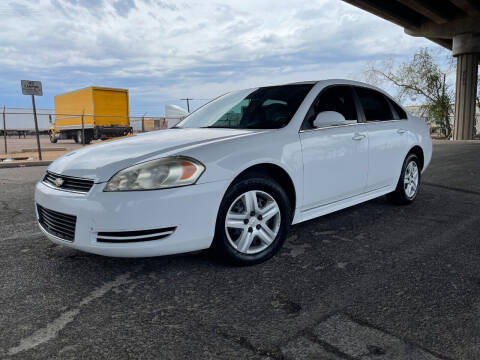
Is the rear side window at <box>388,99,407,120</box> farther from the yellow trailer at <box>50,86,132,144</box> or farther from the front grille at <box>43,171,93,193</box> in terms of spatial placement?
the yellow trailer at <box>50,86,132,144</box>

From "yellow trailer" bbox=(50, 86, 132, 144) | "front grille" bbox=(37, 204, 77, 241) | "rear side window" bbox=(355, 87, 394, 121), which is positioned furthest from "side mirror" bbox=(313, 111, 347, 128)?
"yellow trailer" bbox=(50, 86, 132, 144)

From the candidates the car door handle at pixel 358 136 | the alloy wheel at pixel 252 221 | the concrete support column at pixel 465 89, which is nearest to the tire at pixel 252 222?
the alloy wheel at pixel 252 221

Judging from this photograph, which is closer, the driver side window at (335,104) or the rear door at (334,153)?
the rear door at (334,153)

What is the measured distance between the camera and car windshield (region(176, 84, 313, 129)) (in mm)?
3662

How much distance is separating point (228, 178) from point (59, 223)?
124cm

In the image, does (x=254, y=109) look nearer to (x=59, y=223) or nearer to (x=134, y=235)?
(x=134, y=235)

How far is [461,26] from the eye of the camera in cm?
2234

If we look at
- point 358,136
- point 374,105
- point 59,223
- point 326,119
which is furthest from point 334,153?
point 59,223

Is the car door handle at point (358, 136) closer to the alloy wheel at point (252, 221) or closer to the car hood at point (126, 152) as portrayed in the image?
the car hood at point (126, 152)

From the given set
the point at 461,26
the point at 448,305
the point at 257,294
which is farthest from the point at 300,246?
the point at 461,26

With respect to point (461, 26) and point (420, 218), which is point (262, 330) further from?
point (461, 26)

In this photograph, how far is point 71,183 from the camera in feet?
9.66

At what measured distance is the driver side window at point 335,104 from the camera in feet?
12.2

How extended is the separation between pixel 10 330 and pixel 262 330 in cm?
136
